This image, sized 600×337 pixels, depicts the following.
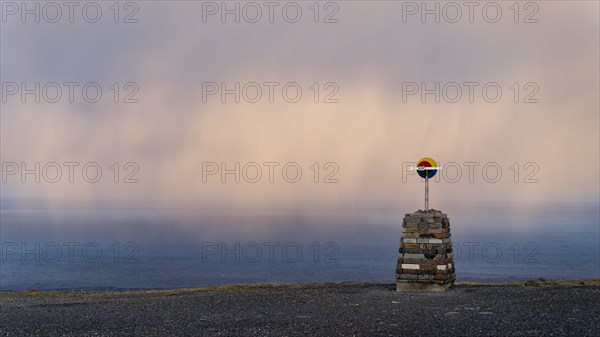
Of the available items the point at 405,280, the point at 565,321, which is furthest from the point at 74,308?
the point at 565,321

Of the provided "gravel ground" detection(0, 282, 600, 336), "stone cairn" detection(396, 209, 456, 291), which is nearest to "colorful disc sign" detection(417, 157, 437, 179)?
"stone cairn" detection(396, 209, 456, 291)

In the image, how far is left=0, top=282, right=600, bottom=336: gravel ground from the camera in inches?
636

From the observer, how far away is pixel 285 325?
16.9 meters

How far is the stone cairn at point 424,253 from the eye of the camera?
22719 millimetres

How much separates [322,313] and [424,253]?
5.40 metres

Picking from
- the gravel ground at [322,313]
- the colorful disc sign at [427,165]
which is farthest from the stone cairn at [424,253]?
the colorful disc sign at [427,165]

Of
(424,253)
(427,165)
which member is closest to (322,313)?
(424,253)

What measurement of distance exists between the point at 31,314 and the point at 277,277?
284 ft

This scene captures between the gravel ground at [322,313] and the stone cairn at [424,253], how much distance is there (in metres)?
0.62

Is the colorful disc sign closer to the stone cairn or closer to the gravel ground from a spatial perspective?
the stone cairn

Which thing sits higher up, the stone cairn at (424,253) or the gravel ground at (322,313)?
the stone cairn at (424,253)

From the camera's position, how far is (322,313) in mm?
18781

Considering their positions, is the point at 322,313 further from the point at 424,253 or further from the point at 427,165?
the point at 427,165

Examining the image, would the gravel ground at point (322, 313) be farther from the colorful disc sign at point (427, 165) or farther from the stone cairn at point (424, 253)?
the colorful disc sign at point (427, 165)
